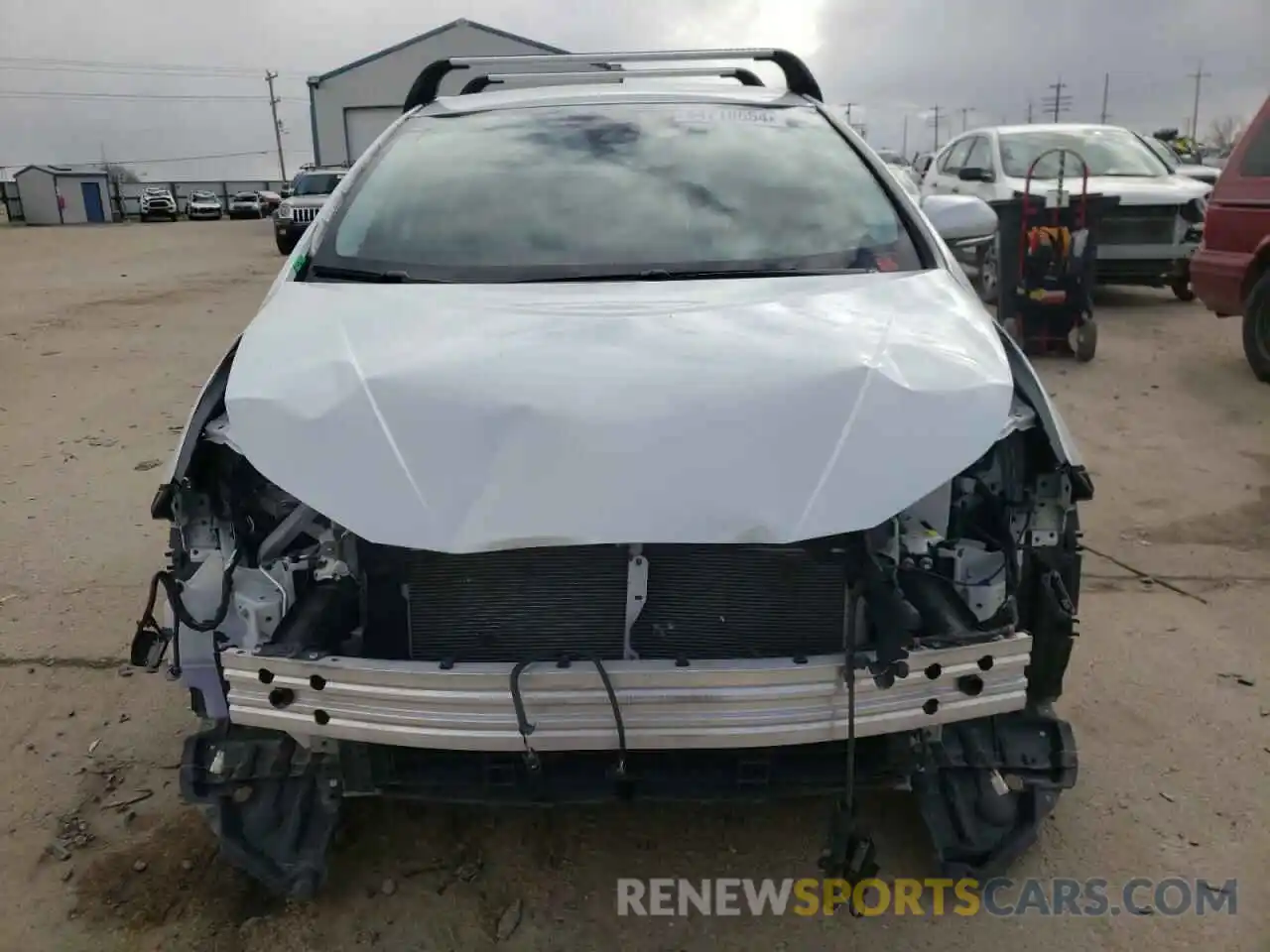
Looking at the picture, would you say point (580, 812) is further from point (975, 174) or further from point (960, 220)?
point (975, 174)

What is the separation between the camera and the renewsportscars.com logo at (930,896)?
8.08ft

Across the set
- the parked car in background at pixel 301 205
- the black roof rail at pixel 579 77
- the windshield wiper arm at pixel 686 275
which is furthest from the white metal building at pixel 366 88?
the windshield wiper arm at pixel 686 275

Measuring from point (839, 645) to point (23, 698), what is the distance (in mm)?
2726

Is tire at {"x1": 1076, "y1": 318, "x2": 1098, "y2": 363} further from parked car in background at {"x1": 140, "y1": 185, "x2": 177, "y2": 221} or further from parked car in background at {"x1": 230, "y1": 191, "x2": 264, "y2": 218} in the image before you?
parked car in background at {"x1": 140, "y1": 185, "x2": 177, "y2": 221}

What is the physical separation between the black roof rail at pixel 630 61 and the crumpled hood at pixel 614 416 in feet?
5.38

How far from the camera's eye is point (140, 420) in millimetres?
6758

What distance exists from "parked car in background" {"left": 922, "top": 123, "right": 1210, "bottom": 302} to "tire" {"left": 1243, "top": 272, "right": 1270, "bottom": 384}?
2.31m

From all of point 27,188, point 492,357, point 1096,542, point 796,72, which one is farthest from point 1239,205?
point 27,188

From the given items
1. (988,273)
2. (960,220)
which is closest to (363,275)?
(960,220)

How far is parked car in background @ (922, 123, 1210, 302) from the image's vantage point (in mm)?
9547

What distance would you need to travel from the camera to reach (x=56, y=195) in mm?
41938

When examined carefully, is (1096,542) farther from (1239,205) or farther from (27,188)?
(27,188)

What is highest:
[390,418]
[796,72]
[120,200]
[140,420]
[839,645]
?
[796,72]

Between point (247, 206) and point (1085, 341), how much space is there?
44.2m
